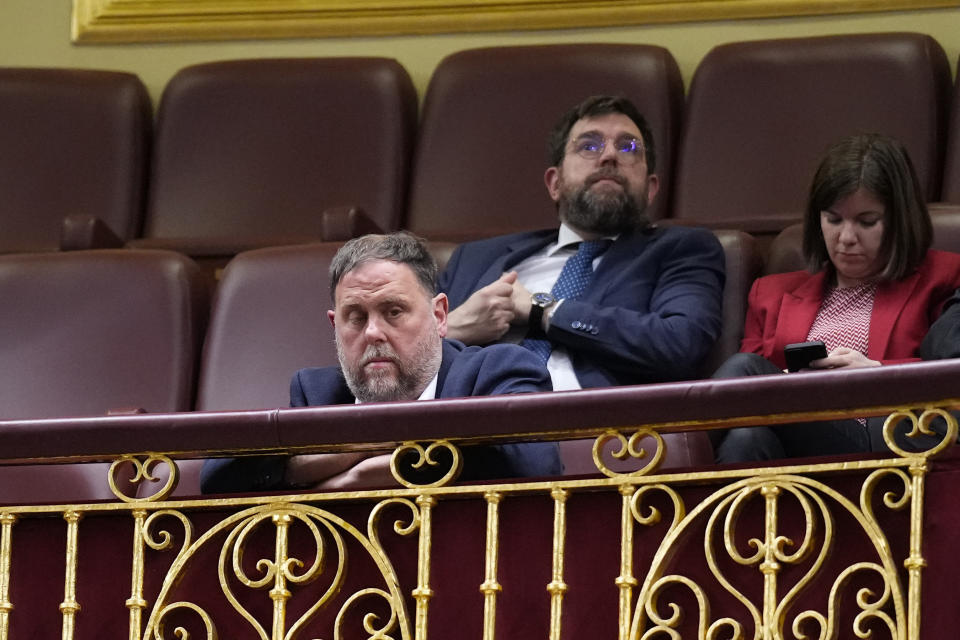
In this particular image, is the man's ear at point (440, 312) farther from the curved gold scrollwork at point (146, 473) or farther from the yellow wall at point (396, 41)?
the yellow wall at point (396, 41)

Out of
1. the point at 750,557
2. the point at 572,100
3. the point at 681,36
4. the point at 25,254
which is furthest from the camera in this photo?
the point at 681,36

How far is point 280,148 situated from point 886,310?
48 centimetres

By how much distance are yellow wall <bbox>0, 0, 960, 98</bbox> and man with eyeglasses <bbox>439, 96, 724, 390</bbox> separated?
0.23 meters

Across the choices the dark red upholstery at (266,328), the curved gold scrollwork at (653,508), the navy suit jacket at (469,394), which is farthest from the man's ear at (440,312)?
the curved gold scrollwork at (653,508)

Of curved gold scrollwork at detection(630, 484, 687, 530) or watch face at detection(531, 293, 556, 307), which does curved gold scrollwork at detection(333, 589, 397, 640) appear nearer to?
curved gold scrollwork at detection(630, 484, 687, 530)

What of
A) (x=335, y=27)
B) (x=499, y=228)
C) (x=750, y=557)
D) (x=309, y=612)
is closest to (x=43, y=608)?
(x=309, y=612)

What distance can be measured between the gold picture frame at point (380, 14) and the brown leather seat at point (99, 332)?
378mm

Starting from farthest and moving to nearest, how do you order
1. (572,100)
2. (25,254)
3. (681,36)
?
(681,36)
(572,100)
(25,254)

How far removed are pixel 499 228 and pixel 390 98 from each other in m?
0.15

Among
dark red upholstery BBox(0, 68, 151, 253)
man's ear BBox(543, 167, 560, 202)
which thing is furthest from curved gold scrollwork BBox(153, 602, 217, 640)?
dark red upholstery BBox(0, 68, 151, 253)

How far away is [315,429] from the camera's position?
59 centimetres

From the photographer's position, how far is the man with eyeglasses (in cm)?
83

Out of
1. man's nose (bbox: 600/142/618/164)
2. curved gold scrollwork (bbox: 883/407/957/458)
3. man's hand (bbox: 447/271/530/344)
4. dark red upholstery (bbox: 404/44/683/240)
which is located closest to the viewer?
curved gold scrollwork (bbox: 883/407/957/458)

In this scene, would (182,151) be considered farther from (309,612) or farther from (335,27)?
(309,612)
